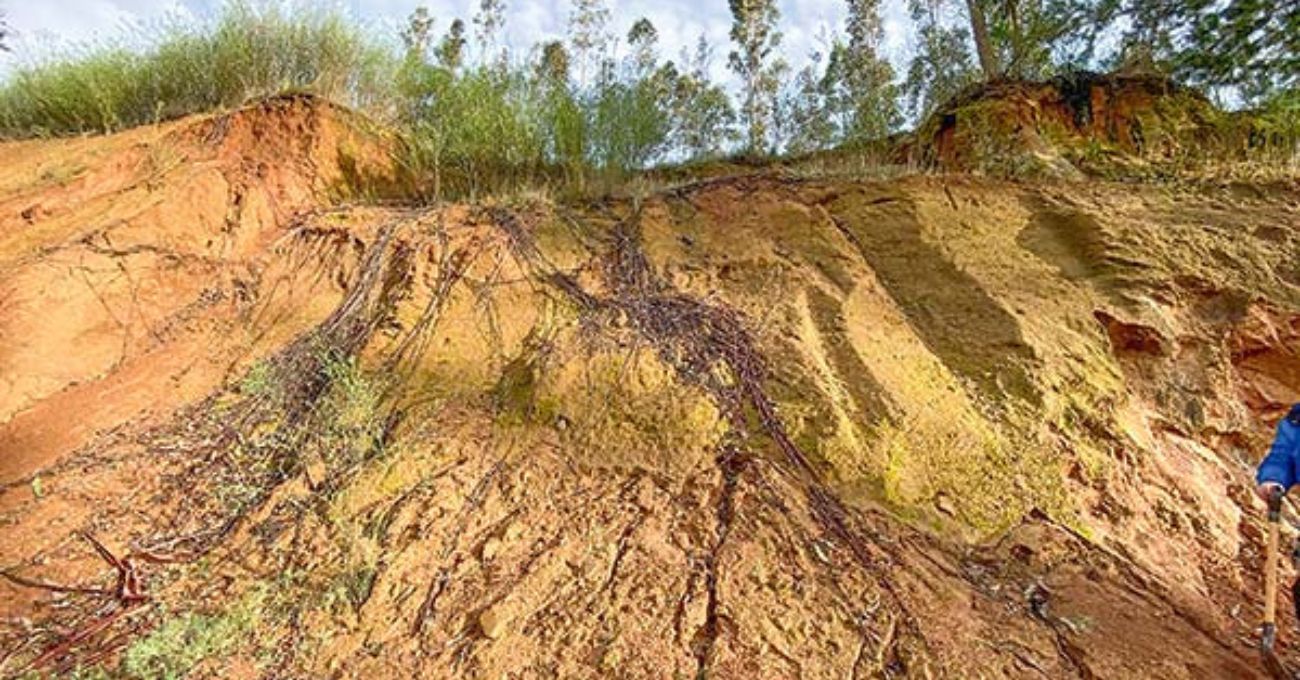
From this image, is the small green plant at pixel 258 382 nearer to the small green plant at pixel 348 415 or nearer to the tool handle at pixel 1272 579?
the small green plant at pixel 348 415

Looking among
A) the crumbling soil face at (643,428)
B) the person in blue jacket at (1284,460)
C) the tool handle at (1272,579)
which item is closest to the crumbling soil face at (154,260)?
the crumbling soil face at (643,428)

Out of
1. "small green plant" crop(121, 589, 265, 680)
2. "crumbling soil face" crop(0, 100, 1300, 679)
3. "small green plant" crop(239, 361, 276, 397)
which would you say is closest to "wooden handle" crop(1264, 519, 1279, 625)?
"crumbling soil face" crop(0, 100, 1300, 679)

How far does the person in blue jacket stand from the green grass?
20.9 ft

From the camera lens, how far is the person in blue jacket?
2.97 metres

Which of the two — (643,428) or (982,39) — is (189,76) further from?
(982,39)

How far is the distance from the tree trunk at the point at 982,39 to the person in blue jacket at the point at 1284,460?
6.83m

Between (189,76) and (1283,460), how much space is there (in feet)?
24.3

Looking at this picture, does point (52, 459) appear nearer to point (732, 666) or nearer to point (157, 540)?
point (157, 540)

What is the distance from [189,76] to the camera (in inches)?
223

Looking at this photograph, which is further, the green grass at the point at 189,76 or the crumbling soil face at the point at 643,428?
the green grass at the point at 189,76

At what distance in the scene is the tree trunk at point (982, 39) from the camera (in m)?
8.79

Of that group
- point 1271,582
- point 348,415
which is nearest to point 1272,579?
point 1271,582

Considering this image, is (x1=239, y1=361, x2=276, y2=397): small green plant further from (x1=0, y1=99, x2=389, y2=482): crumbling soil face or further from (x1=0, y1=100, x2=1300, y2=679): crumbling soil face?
(x1=0, y1=99, x2=389, y2=482): crumbling soil face

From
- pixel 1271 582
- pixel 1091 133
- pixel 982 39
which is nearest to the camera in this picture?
pixel 1271 582
